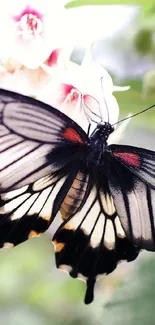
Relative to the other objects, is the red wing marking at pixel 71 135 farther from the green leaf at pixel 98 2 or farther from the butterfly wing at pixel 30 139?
the green leaf at pixel 98 2

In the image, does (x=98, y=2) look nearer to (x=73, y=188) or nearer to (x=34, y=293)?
(x=73, y=188)

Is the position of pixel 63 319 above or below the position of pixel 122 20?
below

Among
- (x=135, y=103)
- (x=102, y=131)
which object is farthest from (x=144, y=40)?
(x=102, y=131)

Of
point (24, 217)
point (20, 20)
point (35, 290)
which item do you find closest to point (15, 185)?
point (24, 217)

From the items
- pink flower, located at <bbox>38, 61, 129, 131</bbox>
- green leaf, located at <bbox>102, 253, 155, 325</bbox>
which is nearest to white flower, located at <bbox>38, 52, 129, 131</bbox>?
pink flower, located at <bbox>38, 61, 129, 131</bbox>

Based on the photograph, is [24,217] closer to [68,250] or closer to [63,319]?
[68,250]

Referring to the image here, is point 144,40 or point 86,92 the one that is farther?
point 144,40
